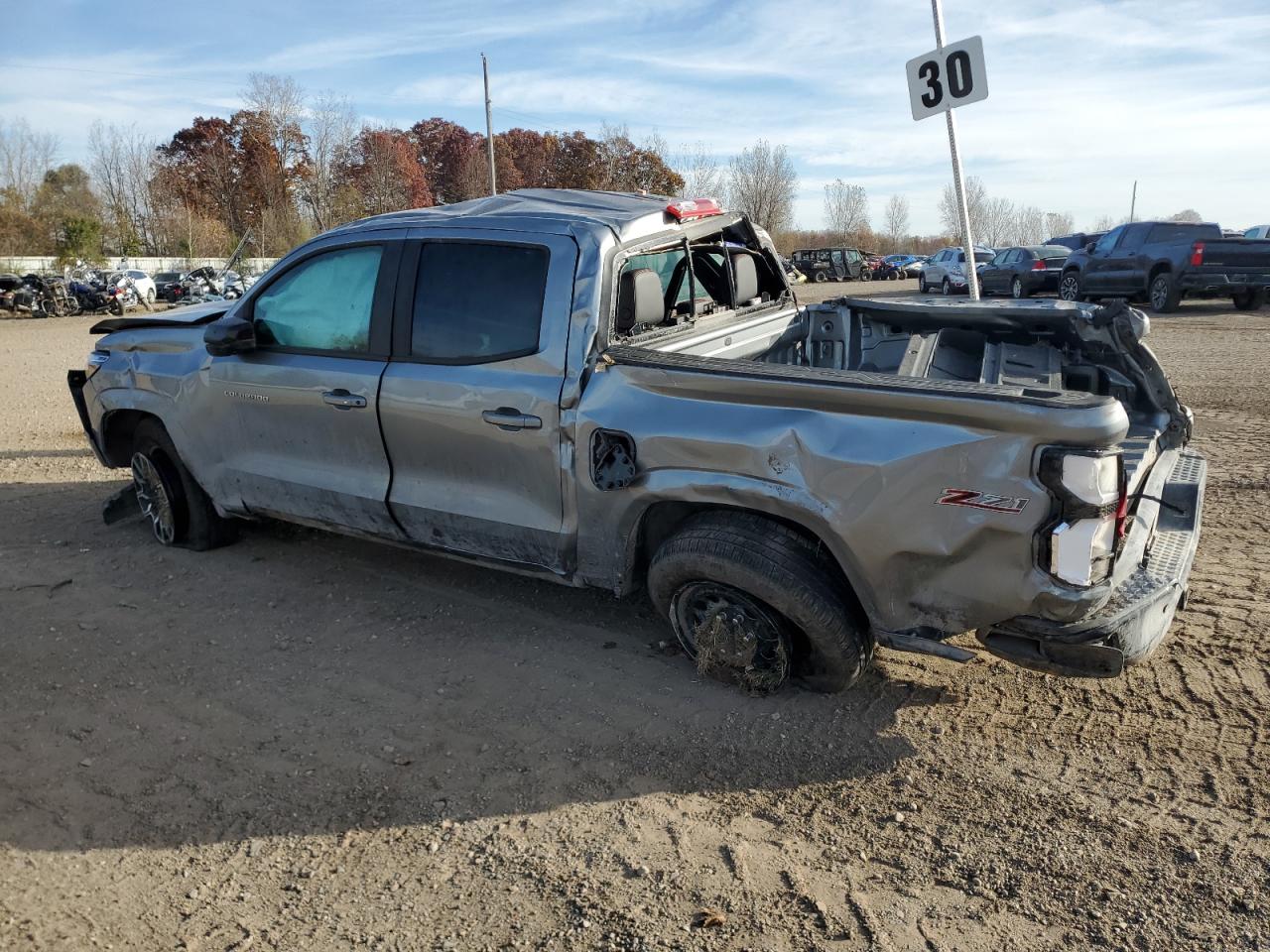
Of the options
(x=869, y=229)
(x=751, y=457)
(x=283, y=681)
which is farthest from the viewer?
(x=869, y=229)

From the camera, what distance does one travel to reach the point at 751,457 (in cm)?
336

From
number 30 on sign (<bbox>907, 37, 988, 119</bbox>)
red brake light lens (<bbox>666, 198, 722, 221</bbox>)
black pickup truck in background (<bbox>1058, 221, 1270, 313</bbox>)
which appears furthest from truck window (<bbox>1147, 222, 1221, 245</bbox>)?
red brake light lens (<bbox>666, 198, 722, 221</bbox>)

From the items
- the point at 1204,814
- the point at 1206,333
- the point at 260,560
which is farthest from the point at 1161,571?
the point at 1206,333

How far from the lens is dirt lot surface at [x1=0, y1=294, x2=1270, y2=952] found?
8.73ft

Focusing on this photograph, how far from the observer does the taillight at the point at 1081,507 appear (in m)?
2.85

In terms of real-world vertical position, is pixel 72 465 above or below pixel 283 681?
above

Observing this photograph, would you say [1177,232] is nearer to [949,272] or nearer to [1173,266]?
[1173,266]

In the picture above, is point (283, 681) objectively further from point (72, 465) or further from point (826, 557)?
point (72, 465)

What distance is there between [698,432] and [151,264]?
51455mm

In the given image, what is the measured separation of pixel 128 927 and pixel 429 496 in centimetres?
204

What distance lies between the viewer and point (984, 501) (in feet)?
9.70

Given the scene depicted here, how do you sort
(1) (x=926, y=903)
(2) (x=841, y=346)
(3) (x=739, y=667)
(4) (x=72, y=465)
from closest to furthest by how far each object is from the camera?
(1) (x=926, y=903) < (3) (x=739, y=667) < (2) (x=841, y=346) < (4) (x=72, y=465)

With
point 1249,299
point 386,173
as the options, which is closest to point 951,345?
point 1249,299

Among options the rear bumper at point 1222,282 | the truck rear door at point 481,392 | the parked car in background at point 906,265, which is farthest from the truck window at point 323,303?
the parked car in background at point 906,265
